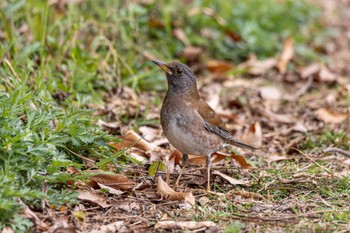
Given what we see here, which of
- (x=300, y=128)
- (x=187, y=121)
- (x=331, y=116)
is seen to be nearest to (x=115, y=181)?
(x=187, y=121)

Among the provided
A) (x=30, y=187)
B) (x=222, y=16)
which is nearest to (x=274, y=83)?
(x=222, y=16)

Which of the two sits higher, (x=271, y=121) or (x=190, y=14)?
(x=190, y=14)

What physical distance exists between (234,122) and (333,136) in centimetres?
132

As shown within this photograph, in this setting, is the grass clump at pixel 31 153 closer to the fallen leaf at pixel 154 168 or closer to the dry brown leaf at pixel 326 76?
the fallen leaf at pixel 154 168

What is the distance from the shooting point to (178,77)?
6.11 meters

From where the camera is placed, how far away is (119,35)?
29.0ft

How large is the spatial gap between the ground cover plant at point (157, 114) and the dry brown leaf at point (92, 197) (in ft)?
0.04

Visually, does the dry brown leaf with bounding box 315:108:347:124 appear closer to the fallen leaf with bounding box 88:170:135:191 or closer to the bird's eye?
the bird's eye

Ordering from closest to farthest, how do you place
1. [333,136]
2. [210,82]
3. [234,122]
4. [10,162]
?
1. [10,162]
2. [333,136]
3. [234,122]
4. [210,82]

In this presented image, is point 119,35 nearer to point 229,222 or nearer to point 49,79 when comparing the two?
point 49,79

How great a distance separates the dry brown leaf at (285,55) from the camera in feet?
33.2

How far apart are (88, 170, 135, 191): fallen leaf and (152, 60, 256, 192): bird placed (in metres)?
0.50

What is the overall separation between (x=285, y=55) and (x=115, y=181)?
5.65 meters

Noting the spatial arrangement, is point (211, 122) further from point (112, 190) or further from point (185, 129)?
point (112, 190)
